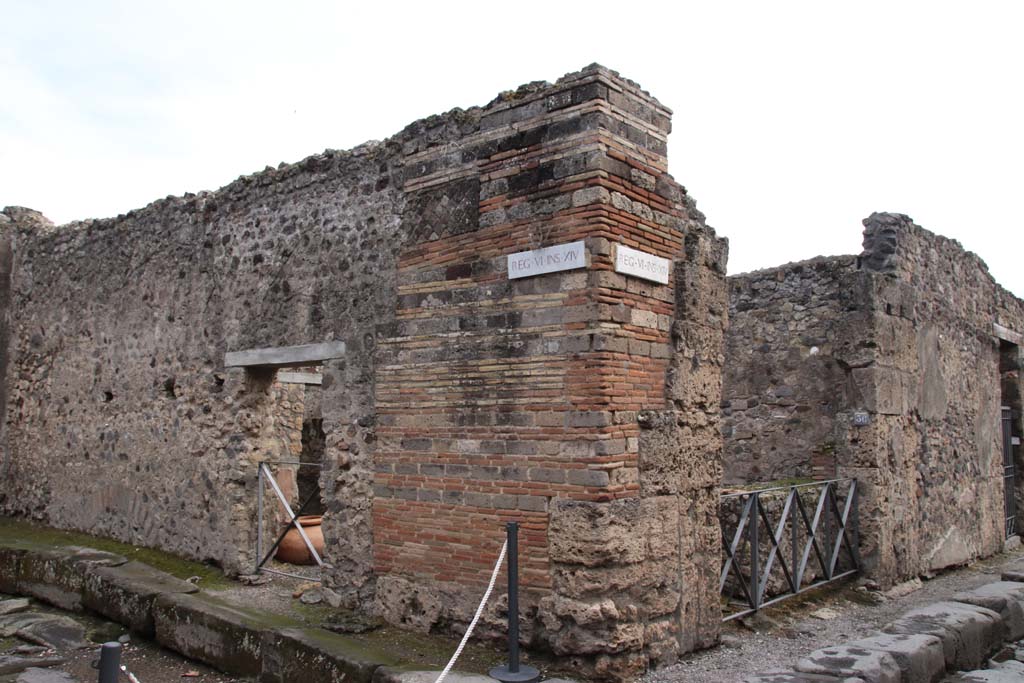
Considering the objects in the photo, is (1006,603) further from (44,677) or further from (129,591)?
(44,677)

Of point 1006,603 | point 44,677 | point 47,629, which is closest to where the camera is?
point 44,677

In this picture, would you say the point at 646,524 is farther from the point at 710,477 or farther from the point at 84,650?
the point at 84,650

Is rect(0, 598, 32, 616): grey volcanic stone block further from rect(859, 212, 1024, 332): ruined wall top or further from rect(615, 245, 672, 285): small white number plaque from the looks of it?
rect(859, 212, 1024, 332): ruined wall top

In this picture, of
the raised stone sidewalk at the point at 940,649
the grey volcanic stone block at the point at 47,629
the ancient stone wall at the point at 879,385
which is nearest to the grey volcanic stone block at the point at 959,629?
the raised stone sidewalk at the point at 940,649

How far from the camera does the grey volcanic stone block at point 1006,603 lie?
6.96 m

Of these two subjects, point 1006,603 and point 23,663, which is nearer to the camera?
point 23,663

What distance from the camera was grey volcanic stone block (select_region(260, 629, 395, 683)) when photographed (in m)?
5.28

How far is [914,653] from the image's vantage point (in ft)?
18.2

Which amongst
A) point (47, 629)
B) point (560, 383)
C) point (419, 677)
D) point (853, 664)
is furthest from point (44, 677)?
point (853, 664)

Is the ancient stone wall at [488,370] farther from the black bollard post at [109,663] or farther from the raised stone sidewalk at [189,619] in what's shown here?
the black bollard post at [109,663]

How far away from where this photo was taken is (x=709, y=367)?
6.17 m

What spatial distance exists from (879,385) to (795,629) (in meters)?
2.77

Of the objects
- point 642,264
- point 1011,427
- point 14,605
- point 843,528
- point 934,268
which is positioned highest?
point 934,268

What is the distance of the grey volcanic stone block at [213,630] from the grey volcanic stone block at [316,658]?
5.3 inches
